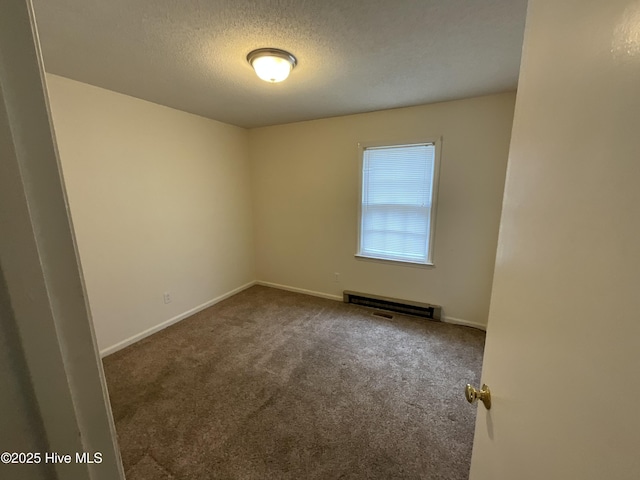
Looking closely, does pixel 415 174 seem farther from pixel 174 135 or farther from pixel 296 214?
pixel 174 135

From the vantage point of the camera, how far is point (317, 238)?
139 inches

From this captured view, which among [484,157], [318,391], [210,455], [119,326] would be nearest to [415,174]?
[484,157]

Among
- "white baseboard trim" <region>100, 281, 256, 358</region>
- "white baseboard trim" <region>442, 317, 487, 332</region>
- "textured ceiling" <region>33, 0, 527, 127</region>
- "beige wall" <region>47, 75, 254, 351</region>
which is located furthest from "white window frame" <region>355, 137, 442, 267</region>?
"white baseboard trim" <region>100, 281, 256, 358</region>

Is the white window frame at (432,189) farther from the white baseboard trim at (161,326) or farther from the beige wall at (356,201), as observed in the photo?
the white baseboard trim at (161,326)

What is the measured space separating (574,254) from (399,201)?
8.70 ft

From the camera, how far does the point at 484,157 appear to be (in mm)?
2510

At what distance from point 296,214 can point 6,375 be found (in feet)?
11.1

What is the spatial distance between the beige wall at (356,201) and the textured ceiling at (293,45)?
1.18ft

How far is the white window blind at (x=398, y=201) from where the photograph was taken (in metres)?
2.82

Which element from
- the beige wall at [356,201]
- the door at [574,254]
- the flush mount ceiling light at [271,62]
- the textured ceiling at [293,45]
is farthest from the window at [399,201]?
the door at [574,254]

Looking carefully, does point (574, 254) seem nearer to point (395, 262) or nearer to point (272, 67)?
point (272, 67)

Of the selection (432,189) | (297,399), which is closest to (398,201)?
(432,189)

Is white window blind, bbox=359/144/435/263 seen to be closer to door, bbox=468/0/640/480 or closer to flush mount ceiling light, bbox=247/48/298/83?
flush mount ceiling light, bbox=247/48/298/83

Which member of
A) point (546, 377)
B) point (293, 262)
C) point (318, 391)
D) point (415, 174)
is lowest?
Result: point (318, 391)
